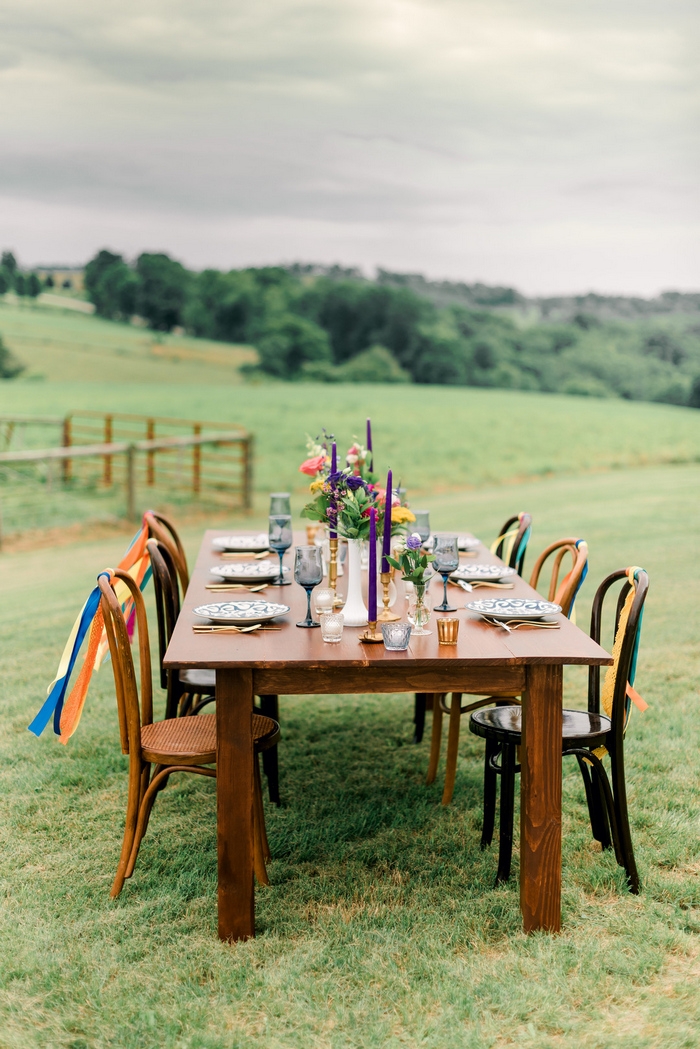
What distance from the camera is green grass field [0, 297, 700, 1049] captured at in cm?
228

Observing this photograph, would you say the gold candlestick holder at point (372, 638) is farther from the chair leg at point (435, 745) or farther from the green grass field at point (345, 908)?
the chair leg at point (435, 745)

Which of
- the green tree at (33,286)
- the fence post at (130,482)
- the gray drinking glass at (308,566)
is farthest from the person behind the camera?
the green tree at (33,286)

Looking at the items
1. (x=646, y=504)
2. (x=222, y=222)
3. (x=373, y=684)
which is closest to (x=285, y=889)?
(x=373, y=684)

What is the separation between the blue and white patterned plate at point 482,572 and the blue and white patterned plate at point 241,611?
0.80 meters

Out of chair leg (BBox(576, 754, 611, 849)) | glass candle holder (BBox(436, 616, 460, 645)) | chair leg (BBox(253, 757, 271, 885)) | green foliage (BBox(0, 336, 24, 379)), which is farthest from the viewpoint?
green foliage (BBox(0, 336, 24, 379))

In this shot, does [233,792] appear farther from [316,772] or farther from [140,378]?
[140,378]

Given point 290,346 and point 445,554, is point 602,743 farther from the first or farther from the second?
point 290,346

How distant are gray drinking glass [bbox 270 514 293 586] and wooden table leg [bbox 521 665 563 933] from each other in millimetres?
1198

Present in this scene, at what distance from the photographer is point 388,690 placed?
2.58 m

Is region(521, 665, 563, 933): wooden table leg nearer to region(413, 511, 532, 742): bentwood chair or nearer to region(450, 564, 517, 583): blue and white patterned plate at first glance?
region(450, 564, 517, 583): blue and white patterned plate

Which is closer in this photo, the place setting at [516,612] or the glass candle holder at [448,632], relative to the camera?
the glass candle holder at [448,632]

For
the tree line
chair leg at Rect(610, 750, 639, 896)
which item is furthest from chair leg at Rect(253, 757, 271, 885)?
the tree line

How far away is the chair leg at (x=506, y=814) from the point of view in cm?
291

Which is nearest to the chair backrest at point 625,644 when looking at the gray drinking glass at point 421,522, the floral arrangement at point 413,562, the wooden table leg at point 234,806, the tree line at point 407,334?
the floral arrangement at point 413,562
